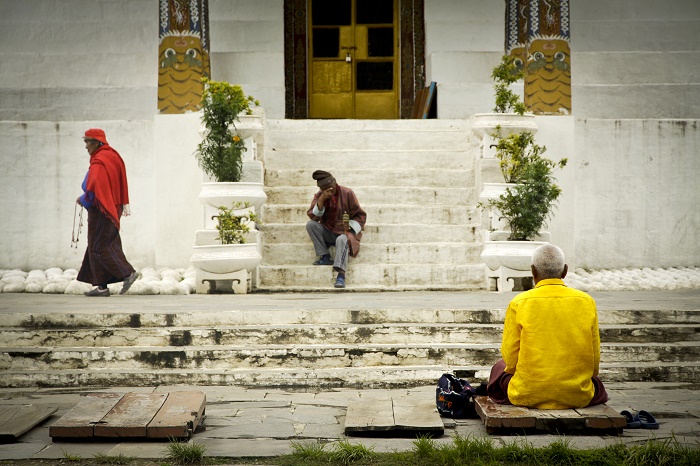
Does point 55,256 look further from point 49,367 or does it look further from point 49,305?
point 49,367

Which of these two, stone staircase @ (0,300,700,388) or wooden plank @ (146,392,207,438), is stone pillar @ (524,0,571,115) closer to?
stone staircase @ (0,300,700,388)

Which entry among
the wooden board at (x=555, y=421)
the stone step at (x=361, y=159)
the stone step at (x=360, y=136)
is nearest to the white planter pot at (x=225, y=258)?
the stone step at (x=361, y=159)

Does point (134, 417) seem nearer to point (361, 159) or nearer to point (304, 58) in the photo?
point (361, 159)

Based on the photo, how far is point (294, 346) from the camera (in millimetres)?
6715

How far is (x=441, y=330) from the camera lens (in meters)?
6.99

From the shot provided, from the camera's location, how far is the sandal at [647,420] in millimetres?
4762

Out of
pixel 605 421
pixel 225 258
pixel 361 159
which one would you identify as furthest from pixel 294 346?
pixel 361 159

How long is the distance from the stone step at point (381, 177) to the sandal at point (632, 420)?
656cm

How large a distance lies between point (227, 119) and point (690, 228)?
6685 millimetres

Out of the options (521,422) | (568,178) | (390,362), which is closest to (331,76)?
(568,178)

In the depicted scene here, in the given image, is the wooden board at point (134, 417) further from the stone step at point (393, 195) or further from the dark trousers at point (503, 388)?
the stone step at point (393, 195)

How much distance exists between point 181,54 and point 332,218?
3535mm

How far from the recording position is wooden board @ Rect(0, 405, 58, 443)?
184 inches

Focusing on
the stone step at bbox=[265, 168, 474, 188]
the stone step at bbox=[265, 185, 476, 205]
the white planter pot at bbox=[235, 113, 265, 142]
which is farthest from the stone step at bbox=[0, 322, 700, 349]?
the stone step at bbox=[265, 168, 474, 188]
